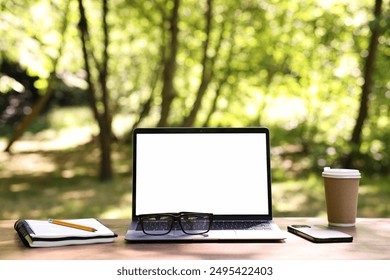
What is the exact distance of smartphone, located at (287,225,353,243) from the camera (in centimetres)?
186

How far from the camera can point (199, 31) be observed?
10.3 metres

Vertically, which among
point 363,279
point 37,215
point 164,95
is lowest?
point 37,215

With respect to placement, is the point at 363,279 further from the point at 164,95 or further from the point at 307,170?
the point at 307,170

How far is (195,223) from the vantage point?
6.29ft

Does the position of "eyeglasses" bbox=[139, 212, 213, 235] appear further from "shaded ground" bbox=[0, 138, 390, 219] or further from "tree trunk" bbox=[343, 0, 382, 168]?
"tree trunk" bbox=[343, 0, 382, 168]

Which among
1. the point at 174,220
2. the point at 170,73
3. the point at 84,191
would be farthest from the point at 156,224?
the point at 170,73

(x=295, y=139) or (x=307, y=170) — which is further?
(x=295, y=139)

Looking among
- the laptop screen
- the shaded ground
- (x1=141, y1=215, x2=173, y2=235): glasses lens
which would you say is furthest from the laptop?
the shaded ground

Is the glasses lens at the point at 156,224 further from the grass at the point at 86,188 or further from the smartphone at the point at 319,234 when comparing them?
the grass at the point at 86,188

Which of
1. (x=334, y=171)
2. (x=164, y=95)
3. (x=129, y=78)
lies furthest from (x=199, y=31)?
(x=334, y=171)

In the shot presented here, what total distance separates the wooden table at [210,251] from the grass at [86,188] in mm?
5320

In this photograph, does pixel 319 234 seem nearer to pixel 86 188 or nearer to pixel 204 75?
pixel 86 188

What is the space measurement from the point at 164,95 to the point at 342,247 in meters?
7.56

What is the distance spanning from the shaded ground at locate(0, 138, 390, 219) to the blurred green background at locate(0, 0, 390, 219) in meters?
0.03
